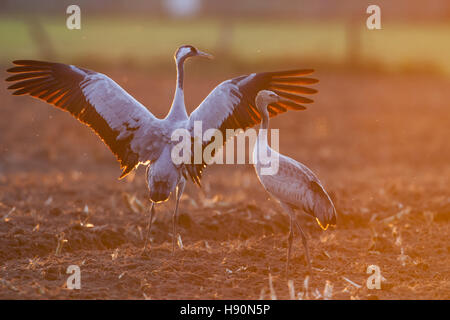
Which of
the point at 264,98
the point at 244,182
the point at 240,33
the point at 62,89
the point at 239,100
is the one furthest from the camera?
the point at 240,33

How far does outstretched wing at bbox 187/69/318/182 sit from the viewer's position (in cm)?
689

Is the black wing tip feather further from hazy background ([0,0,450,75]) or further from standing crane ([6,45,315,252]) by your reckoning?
hazy background ([0,0,450,75])

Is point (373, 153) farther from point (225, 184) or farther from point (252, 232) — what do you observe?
point (252, 232)

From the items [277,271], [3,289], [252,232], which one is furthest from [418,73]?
[3,289]

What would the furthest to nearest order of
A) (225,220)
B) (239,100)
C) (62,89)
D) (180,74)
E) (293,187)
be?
(225,220)
(62,89)
(180,74)
(239,100)
(293,187)

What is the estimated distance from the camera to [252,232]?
752cm

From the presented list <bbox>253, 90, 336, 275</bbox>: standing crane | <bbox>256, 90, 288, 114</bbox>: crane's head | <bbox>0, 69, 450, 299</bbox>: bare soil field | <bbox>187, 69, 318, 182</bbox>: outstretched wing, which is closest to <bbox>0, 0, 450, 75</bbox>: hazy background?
<bbox>0, 69, 450, 299</bbox>: bare soil field

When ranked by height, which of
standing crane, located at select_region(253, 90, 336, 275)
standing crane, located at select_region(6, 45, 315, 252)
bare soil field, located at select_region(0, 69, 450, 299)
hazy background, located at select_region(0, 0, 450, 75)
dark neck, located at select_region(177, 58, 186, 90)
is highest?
hazy background, located at select_region(0, 0, 450, 75)

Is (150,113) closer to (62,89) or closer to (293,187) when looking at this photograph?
(62,89)

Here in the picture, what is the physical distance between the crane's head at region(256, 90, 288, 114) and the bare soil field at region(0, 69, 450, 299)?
1295 millimetres

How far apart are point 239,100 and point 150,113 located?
89 cm

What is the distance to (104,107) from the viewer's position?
7.14 m

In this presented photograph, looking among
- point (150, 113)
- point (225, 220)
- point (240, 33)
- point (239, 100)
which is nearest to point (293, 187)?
point (239, 100)

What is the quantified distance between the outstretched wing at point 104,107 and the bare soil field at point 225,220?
88cm
